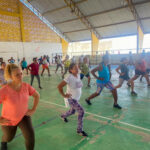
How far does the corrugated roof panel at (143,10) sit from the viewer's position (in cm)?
1744

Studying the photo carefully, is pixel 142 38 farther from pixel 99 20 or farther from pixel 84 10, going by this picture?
pixel 84 10

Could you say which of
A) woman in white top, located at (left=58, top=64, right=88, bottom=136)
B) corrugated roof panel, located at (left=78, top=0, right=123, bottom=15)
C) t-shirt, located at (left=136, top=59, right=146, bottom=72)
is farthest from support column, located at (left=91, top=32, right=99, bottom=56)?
woman in white top, located at (left=58, top=64, right=88, bottom=136)

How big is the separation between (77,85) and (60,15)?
22454 millimetres

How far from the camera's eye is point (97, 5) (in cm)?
1942

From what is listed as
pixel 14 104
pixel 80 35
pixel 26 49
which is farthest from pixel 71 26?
pixel 14 104

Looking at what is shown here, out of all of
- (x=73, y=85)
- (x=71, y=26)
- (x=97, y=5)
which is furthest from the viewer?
(x=71, y=26)

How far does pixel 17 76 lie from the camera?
2.13 meters

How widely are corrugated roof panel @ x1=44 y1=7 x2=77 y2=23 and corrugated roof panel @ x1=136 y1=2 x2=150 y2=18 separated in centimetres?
899

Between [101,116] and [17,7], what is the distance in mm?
23989

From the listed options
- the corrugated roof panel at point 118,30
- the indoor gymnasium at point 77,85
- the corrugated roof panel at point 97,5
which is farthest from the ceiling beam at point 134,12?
the corrugated roof panel at point 97,5

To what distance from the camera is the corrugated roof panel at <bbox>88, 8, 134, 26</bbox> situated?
63.0 ft

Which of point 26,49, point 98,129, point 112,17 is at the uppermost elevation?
point 112,17

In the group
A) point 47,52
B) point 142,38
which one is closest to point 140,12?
point 142,38

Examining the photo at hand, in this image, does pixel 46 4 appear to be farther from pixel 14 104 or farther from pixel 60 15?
pixel 14 104
